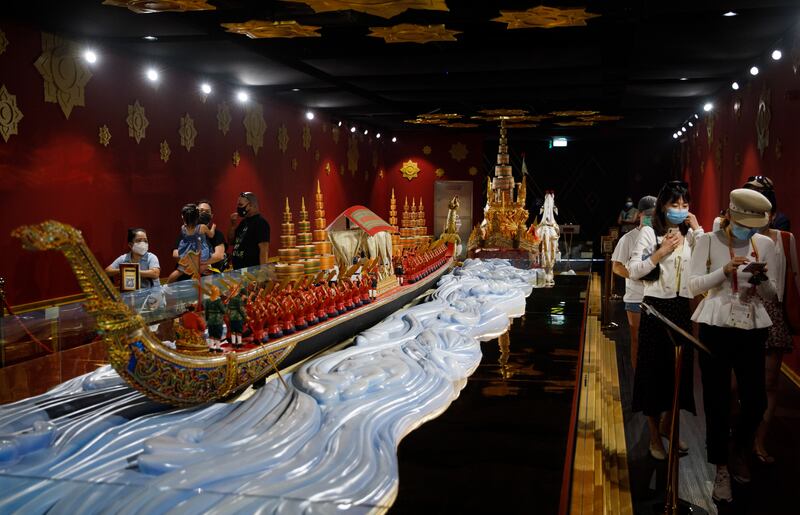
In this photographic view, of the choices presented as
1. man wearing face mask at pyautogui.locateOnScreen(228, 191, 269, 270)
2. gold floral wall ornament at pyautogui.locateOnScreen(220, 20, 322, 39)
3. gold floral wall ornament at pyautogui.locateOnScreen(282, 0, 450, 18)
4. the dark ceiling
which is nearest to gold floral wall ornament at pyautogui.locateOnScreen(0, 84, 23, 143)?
the dark ceiling

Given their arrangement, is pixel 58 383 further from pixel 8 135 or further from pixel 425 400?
pixel 8 135

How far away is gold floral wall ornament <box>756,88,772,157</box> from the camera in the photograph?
7215 millimetres

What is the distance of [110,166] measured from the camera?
7.33 metres

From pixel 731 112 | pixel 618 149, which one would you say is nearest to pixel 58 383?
pixel 731 112

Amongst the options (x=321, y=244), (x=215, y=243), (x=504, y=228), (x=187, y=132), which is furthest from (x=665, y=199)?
(x=504, y=228)

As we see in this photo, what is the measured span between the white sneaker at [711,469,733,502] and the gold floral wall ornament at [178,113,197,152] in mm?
7227

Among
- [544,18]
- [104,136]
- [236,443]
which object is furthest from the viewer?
[104,136]

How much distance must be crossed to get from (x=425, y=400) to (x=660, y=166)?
15.7 meters

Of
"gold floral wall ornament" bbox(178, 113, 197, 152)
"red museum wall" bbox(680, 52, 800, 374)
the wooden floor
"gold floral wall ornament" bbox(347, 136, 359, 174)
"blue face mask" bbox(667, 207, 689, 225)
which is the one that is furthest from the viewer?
"gold floral wall ornament" bbox(347, 136, 359, 174)

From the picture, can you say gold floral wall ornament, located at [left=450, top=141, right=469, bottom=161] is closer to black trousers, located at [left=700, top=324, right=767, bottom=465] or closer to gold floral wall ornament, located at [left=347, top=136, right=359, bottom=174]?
gold floral wall ornament, located at [left=347, top=136, right=359, bottom=174]

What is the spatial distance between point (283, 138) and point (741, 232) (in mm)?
9365

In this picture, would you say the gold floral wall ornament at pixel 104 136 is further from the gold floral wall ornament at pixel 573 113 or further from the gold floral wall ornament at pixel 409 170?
the gold floral wall ornament at pixel 409 170

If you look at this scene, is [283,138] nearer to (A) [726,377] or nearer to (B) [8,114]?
(B) [8,114]

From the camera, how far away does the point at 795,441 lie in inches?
159
